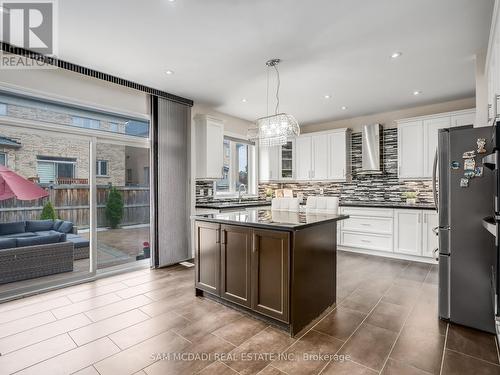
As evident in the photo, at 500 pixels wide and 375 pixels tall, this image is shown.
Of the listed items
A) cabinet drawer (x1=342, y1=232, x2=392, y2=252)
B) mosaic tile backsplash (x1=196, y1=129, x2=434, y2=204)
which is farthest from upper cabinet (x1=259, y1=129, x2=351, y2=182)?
cabinet drawer (x1=342, y1=232, x2=392, y2=252)

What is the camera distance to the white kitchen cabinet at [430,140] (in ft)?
15.1

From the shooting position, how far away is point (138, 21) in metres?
2.44

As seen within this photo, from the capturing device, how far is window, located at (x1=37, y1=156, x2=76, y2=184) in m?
3.39

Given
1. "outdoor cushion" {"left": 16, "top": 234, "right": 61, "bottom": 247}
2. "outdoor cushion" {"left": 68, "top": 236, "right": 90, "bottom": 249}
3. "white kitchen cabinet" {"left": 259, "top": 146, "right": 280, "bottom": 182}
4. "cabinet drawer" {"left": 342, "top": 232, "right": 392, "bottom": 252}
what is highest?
"white kitchen cabinet" {"left": 259, "top": 146, "right": 280, "bottom": 182}

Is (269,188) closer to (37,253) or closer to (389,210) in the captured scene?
(389,210)

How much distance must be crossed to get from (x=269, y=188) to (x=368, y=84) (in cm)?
337

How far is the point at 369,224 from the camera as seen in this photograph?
198 inches

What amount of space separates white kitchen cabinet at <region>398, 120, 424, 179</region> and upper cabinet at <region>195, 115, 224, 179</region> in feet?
10.8

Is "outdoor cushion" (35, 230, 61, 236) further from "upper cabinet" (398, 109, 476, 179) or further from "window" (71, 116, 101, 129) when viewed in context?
"upper cabinet" (398, 109, 476, 179)

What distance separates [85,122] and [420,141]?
5.26 metres

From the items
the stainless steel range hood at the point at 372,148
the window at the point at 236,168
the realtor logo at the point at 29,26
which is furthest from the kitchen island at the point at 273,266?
the stainless steel range hood at the point at 372,148

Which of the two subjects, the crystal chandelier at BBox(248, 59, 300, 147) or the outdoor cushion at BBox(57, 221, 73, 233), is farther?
the outdoor cushion at BBox(57, 221, 73, 233)

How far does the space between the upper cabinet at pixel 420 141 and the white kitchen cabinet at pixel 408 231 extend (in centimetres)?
72

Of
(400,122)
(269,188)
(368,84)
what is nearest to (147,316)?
(368,84)
